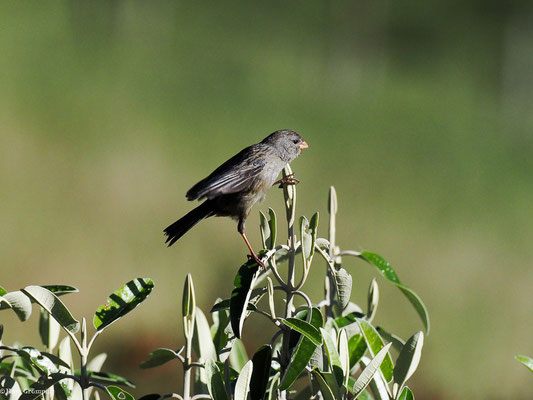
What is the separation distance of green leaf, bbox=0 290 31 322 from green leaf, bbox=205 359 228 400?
271mm

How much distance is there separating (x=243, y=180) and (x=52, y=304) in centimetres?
55

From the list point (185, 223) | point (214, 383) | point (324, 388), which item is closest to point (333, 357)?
point (324, 388)

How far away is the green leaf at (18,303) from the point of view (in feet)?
2.84

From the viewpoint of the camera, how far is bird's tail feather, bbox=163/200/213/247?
4.26ft

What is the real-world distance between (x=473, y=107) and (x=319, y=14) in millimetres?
1543

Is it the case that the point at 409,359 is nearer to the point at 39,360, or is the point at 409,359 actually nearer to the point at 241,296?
the point at 241,296

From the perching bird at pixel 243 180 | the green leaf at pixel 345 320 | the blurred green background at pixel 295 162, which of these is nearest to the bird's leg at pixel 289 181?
the perching bird at pixel 243 180

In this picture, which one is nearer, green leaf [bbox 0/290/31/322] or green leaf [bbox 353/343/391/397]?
green leaf [bbox 353/343/391/397]

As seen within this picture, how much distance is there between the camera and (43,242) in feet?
11.3

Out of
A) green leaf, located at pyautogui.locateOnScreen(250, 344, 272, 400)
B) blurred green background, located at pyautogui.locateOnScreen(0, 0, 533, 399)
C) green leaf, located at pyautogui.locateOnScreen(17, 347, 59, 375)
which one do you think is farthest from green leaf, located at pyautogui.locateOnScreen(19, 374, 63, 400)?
blurred green background, located at pyautogui.locateOnScreen(0, 0, 533, 399)

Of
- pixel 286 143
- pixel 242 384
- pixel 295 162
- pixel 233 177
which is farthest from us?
pixel 295 162

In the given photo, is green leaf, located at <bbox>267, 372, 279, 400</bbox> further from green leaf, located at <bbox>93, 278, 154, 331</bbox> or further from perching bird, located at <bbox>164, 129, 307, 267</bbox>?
perching bird, located at <bbox>164, 129, 307, 267</bbox>

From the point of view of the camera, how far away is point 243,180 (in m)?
1.29

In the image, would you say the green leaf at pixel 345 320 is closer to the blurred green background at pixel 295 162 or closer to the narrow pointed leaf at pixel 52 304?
the narrow pointed leaf at pixel 52 304
